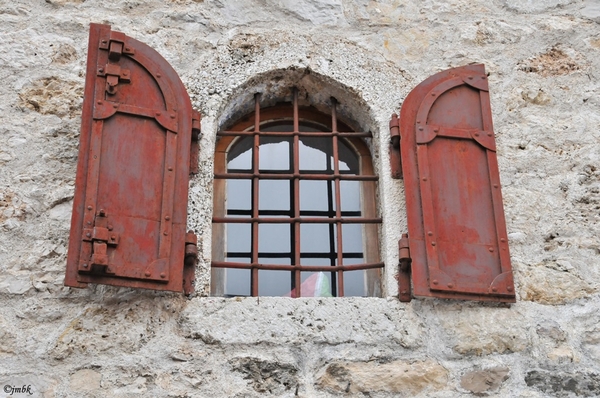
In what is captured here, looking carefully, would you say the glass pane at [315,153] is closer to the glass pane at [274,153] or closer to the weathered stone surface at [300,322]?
the glass pane at [274,153]

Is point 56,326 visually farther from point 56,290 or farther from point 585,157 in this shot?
point 585,157

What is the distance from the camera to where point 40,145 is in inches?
136

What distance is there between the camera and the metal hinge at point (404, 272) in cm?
323

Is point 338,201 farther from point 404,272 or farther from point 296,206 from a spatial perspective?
point 404,272

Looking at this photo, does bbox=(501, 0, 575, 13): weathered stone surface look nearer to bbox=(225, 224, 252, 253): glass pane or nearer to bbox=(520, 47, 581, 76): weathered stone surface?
bbox=(520, 47, 581, 76): weathered stone surface

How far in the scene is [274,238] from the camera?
3516 millimetres

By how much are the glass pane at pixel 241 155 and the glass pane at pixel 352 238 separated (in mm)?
493

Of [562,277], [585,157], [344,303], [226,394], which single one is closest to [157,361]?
[226,394]

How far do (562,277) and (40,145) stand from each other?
6.97 ft

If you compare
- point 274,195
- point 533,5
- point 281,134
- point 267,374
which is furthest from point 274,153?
point 533,5

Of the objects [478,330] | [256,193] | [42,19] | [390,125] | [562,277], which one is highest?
[42,19]

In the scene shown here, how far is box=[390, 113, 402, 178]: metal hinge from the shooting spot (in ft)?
11.5

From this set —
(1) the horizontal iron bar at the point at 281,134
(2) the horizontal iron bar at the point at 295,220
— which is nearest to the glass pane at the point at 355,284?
(2) the horizontal iron bar at the point at 295,220

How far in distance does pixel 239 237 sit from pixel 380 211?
0.59m
